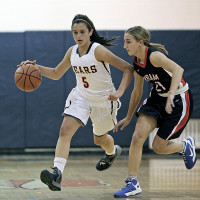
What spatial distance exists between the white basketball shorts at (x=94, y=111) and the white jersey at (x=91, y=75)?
0.25 ft

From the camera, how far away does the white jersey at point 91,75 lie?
16.3 feet

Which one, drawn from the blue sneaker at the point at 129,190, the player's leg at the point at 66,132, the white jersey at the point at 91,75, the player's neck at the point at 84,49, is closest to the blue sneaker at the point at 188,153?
the blue sneaker at the point at 129,190

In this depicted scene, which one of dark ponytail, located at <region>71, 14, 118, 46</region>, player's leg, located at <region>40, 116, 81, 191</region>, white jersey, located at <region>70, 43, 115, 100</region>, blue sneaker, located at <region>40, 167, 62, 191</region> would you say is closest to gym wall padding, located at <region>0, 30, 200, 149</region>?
dark ponytail, located at <region>71, 14, 118, 46</region>

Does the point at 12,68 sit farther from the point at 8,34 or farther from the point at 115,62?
the point at 115,62

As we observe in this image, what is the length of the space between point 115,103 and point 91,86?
0.39 m

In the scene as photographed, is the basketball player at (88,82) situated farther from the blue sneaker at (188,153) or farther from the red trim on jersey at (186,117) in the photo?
the blue sneaker at (188,153)

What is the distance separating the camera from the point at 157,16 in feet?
31.9

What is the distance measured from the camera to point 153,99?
4934 millimetres

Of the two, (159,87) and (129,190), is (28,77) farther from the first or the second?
(129,190)

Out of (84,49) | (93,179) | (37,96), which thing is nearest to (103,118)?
(84,49)

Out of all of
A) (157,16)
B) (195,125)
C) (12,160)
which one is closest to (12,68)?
(12,160)

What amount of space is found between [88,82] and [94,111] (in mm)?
358

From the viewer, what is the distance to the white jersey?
4977 mm

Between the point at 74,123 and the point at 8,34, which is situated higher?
the point at 8,34
